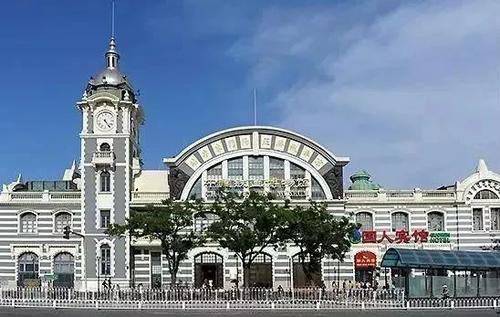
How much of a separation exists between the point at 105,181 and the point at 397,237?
2179 cm

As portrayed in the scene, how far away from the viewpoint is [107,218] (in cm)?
5678

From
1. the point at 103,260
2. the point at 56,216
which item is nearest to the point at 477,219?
the point at 103,260

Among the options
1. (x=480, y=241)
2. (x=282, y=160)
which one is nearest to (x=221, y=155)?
(x=282, y=160)

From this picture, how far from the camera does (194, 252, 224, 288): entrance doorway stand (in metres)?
57.5

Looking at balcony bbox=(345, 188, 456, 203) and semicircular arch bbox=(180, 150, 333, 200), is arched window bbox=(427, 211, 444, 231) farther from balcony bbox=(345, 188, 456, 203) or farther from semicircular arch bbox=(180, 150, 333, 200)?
semicircular arch bbox=(180, 150, 333, 200)

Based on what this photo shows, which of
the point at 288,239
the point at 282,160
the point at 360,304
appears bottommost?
the point at 360,304

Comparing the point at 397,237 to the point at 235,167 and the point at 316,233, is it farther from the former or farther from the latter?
the point at 316,233

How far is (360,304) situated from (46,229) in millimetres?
28059

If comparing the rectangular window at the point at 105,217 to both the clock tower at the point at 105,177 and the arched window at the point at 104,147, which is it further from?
the arched window at the point at 104,147

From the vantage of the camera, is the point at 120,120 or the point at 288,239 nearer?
the point at 288,239

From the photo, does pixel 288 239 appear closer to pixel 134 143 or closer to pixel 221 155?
pixel 221 155

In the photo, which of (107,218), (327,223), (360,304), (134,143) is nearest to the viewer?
(360,304)

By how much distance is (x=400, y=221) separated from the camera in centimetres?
5859

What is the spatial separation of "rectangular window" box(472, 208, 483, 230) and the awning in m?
14.0
